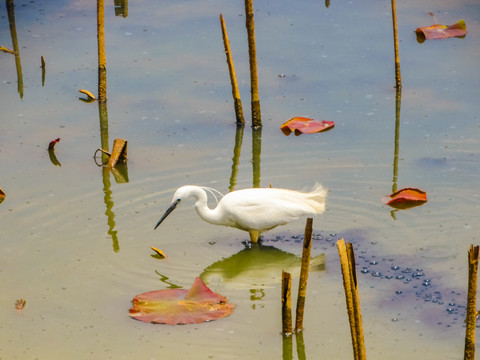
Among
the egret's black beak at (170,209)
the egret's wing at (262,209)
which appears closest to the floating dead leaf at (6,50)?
the egret's black beak at (170,209)

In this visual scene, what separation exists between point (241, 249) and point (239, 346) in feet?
5.02

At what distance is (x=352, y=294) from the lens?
5.22m

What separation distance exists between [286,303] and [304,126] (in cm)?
397

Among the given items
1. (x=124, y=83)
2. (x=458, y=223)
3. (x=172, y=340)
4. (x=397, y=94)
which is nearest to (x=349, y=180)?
(x=458, y=223)

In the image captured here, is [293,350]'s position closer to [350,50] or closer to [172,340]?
[172,340]

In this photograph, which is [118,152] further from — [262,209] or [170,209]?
[262,209]

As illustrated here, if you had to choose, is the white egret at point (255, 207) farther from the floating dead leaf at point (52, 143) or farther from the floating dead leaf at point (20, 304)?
the floating dead leaf at point (52, 143)

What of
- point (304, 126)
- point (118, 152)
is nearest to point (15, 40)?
point (118, 152)

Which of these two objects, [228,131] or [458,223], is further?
[228,131]

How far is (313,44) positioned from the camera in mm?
12094

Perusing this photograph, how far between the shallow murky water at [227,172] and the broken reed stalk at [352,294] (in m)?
0.98

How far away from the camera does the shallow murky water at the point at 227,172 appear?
657 cm

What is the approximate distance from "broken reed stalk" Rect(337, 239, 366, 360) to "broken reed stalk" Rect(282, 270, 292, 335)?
60 cm

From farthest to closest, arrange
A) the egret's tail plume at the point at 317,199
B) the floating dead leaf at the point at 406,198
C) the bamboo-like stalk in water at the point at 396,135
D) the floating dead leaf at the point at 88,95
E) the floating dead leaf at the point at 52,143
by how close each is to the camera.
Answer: the floating dead leaf at the point at 88,95, the floating dead leaf at the point at 52,143, the bamboo-like stalk in water at the point at 396,135, the floating dead leaf at the point at 406,198, the egret's tail plume at the point at 317,199
